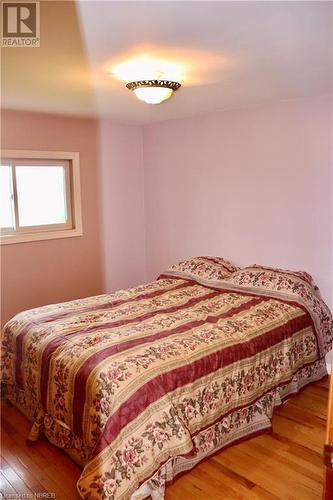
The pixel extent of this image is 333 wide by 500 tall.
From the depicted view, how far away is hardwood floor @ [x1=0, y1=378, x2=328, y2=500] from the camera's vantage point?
6.56ft

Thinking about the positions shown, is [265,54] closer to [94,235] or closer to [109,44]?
[109,44]

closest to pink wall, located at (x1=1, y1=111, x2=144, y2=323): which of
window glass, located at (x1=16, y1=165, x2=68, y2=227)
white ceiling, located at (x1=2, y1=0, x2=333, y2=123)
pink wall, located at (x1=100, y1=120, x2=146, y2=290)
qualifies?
pink wall, located at (x1=100, y1=120, x2=146, y2=290)

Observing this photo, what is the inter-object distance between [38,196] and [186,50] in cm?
239

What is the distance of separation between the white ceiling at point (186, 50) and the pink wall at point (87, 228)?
21.8 inches

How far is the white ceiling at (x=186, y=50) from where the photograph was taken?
1537mm

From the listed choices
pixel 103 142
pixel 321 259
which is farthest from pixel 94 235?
pixel 321 259

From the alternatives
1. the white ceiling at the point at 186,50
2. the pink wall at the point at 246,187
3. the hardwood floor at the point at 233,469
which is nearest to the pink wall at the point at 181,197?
the pink wall at the point at 246,187

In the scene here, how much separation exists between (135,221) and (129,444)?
3047mm

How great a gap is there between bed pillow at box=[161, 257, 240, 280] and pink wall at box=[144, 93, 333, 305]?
137 millimetres

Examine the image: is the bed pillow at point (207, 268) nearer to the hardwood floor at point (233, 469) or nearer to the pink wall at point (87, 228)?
the pink wall at point (87, 228)

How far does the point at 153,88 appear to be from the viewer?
7.96 feet

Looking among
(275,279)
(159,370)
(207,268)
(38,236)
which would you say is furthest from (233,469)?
(38,236)

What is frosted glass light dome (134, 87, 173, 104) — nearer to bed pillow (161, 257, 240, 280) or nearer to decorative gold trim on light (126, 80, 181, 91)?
decorative gold trim on light (126, 80, 181, 91)

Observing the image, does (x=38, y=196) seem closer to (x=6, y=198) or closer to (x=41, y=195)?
(x=41, y=195)
